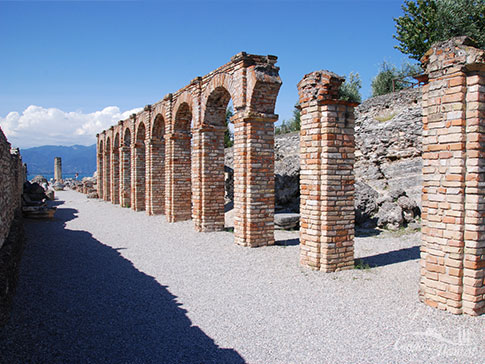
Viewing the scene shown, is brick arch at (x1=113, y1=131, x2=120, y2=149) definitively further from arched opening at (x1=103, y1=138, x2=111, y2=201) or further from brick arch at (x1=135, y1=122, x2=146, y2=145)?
brick arch at (x1=135, y1=122, x2=146, y2=145)

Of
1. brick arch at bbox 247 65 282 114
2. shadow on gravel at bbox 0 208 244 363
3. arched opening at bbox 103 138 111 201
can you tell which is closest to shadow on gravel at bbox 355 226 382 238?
brick arch at bbox 247 65 282 114

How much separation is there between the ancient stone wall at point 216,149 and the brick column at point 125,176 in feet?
7.29

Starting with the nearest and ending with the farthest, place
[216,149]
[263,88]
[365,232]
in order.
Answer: [263,88]
[365,232]
[216,149]

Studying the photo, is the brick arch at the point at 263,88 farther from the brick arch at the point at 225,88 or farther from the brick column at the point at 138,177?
the brick column at the point at 138,177

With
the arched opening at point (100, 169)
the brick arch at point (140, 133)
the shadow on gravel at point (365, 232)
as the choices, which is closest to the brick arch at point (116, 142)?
the arched opening at point (100, 169)

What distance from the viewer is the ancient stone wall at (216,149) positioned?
9.07 m

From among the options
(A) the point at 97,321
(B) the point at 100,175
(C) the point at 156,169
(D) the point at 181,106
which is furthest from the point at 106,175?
(A) the point at 97,321

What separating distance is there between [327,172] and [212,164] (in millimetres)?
5482

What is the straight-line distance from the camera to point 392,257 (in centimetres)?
802

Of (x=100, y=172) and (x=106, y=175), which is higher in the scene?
(x=100, y=172)

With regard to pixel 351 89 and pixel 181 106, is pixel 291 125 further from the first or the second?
pixel 181 106

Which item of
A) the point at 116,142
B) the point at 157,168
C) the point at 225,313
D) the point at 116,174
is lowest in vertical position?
the point at 225,313

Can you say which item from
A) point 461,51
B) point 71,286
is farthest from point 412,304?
point 71,286

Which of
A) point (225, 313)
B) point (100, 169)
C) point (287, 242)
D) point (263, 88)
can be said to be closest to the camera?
point (225, 313)
